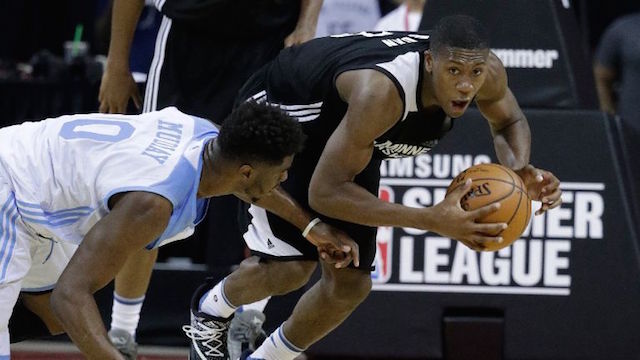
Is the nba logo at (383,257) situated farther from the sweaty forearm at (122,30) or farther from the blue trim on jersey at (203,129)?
the blue trim on jersey at (203,129)

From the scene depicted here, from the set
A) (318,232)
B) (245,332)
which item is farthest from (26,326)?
(245,332)

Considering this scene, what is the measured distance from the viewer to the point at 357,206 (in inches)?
184

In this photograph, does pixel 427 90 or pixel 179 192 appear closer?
pixel 179 192

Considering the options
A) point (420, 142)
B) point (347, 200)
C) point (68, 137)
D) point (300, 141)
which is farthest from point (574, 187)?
point (68, 137)

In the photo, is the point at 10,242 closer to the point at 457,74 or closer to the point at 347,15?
the point at 457,74

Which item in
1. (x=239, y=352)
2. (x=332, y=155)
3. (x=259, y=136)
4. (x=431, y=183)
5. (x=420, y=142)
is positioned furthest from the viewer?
(x=431, y=183)

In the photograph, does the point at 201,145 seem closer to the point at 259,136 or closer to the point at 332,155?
the point at 259,136

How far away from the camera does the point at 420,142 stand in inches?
198

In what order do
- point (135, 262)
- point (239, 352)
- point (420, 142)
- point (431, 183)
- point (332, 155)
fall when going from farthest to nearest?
1. point (431, 183)
2. point (239, 352)
3. point (135, 262)
4. point (420, 142)
5. point (332, 155)

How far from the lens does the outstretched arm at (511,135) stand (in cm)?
503

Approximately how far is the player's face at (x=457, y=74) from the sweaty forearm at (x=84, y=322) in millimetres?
1592

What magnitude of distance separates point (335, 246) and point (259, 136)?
975 mm

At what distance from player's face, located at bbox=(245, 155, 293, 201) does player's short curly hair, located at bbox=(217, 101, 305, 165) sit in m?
0.03

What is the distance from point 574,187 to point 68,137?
286 centimetres
